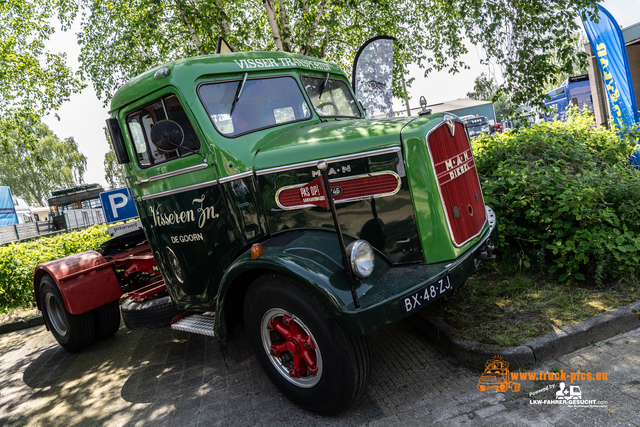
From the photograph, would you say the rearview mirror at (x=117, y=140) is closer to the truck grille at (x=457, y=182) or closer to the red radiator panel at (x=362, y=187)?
the red radiator panel at (x=362, y=187)

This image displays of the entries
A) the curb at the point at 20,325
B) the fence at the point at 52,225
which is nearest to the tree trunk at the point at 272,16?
the curb at the point at 20,325

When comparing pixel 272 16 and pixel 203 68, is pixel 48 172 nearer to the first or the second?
pixel 272 16

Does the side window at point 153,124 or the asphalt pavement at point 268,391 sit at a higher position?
the side window at point 153,124

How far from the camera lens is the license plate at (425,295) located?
2.58 metres

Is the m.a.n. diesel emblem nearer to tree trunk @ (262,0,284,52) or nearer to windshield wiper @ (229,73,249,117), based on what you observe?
windshield wiper @ (229,73,249,117)

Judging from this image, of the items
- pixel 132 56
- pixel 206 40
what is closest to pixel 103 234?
pixel 132 56

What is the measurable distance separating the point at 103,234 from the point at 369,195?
328 inches

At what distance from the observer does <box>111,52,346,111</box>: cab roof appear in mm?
3469

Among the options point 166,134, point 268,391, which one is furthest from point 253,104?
point 268,391

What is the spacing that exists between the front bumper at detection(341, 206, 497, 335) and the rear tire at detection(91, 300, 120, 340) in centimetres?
382

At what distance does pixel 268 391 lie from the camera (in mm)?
3383

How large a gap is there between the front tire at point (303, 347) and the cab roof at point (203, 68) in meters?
1.83

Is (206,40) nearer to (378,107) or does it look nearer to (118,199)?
(118,199)

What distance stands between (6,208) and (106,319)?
3124 centimetres
